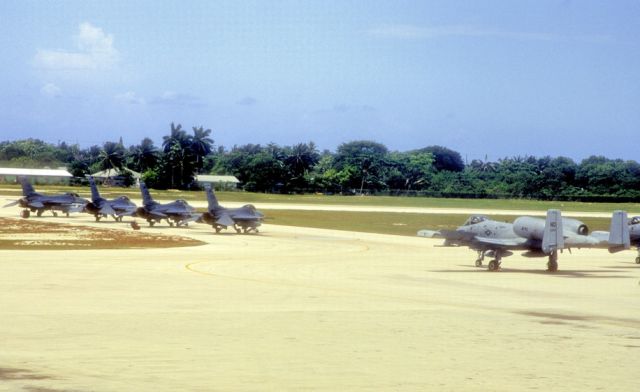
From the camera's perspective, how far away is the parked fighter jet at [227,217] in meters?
69.9

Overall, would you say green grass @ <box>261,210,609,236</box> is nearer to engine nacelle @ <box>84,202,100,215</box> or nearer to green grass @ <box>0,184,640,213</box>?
engine nacelle @ <box>84,202,100,215</box>

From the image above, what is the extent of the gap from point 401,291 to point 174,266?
12516 mm

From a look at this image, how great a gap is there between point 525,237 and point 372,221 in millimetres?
50284

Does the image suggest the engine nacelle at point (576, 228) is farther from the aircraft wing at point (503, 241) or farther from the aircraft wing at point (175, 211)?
the aircraft wing at point (175, 211)

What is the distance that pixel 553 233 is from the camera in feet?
143

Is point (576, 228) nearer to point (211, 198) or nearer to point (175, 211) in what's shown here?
point (211, 198)

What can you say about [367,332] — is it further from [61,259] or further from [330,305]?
[61,259]

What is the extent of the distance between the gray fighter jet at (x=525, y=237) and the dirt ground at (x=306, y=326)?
1.20 metres

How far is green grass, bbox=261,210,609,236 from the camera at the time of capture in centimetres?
8450

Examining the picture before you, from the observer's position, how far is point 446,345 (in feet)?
72.4

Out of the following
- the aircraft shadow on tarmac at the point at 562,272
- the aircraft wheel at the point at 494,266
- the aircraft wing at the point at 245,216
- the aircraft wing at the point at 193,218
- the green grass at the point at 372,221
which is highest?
the aircraft wing at the point at 245,216

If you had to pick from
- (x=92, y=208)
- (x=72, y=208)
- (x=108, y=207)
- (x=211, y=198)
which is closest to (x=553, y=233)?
(x=211, y=198)

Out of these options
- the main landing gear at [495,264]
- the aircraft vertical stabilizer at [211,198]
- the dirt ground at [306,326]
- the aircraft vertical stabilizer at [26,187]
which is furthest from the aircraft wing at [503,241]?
the aircraft vertical stabilizer at [26,187]

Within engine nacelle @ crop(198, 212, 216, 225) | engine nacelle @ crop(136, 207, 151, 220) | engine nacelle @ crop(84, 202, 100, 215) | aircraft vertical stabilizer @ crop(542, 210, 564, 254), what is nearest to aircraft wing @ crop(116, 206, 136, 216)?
engine nacelle @ crop(84, 202, 100, 215)
